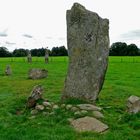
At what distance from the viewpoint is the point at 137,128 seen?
450 inches

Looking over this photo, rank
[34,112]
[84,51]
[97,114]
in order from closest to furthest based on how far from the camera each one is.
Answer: [97,114] < [34,112] < [84,51]

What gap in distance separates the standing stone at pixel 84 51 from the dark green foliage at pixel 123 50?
97.7 m

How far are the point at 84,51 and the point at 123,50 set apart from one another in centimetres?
10074

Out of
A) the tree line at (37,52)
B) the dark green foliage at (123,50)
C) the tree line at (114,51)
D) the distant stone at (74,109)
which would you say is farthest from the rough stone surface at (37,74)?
the dark green foliage at (123,50)

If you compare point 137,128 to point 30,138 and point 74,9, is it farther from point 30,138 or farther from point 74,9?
point 74,9

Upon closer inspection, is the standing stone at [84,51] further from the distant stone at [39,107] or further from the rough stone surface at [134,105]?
the rough stone surface at [134,105]

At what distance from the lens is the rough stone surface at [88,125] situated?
37.0ft

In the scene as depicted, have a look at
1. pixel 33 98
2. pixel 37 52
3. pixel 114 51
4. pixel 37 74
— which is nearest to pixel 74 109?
pixel 33 98

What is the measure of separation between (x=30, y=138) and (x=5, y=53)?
10815cm

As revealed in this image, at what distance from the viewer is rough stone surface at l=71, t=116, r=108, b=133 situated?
11282 millimetres

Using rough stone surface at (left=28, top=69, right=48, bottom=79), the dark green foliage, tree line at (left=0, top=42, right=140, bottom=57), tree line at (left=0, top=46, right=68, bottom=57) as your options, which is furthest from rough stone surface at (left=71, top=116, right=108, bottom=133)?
the dark green foliage

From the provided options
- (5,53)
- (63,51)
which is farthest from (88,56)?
(5,53)

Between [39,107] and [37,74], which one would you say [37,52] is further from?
[39,107]

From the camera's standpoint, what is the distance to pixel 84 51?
586 inches
